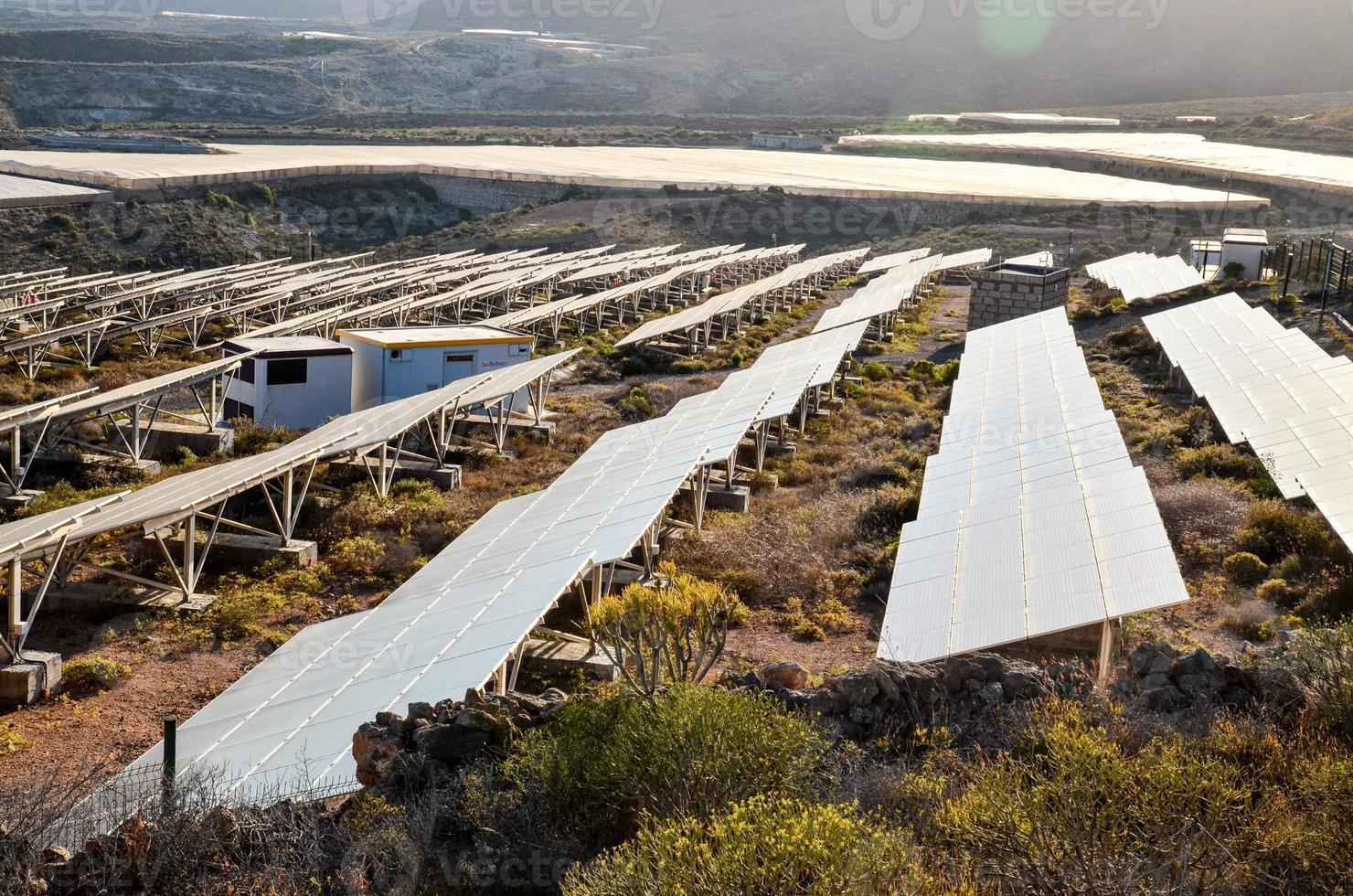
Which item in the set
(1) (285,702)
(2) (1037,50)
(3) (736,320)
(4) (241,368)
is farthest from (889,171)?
(2) (1037,50)

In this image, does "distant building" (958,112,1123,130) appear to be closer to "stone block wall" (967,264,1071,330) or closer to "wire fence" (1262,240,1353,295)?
"wire fence" (1262,240,1353,295)

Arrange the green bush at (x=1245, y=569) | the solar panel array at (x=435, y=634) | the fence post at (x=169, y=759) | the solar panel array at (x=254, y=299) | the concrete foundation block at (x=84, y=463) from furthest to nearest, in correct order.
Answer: the solar panel array at (x=254, y=299) → the concrete foundation block at (x=84, y=463) → the green bush at (x=1245, y=569) → the solar panel array at (x=435, y=634) → the fence post at (x=169, y=759)

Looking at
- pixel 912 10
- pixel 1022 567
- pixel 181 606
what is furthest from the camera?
pixel 912 10

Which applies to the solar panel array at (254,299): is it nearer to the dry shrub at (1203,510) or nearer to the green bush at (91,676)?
the green bush at (91,676)

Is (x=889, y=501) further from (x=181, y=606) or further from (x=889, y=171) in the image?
(x=889, y=171)

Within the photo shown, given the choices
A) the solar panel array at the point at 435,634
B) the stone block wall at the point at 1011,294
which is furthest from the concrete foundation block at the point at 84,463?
the stone block wall at the point at 1011,294

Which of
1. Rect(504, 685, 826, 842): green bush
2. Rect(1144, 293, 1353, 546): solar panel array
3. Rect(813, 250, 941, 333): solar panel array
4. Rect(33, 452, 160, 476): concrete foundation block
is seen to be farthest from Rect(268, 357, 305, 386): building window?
Rect(504, 685, 826, 842): green bush
